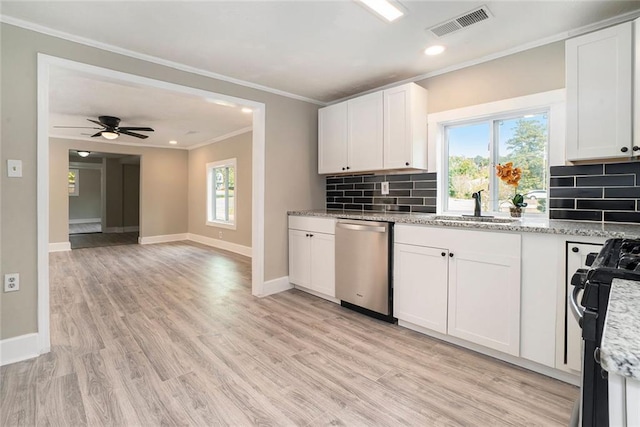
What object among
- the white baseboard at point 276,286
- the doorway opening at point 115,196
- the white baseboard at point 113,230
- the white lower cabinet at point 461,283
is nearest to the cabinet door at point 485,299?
the white lower cabinet at point 461,283

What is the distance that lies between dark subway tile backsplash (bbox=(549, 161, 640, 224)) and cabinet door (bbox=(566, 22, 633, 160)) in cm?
35

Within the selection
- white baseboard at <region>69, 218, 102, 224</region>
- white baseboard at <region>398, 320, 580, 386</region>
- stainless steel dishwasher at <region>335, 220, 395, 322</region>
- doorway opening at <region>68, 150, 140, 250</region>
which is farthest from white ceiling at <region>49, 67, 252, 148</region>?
white baseboard at <region>69, 218, 102, 224</region>

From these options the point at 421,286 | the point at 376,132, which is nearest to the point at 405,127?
the point at 376,132

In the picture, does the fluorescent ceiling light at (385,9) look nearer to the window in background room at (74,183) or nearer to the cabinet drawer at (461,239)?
the cabinet drawer at (461,239)

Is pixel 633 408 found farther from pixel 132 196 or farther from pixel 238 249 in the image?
pixel 132 196

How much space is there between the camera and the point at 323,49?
2703mm

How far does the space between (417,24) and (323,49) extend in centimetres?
78

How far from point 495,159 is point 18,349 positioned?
409 cm

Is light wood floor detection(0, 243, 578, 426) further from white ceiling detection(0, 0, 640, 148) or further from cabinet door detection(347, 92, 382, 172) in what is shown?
white ceiling detection(0, 0, 640, 148)

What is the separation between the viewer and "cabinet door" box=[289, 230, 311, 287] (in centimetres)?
367

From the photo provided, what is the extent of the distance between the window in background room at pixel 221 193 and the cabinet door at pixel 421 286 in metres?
4.58

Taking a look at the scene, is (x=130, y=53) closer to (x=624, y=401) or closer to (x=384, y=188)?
(x=384, y=188)

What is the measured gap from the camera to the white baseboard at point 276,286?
3.70m

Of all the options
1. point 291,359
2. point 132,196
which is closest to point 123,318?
point 291,359
